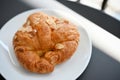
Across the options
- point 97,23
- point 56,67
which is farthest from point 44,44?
point 97,23

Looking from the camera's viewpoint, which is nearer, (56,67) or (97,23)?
(56,67)

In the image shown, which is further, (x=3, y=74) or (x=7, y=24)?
(x=7, y=24)

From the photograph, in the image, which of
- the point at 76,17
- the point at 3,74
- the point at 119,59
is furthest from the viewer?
the point at 76,17

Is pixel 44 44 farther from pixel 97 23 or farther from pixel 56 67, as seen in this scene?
pixel 97 23

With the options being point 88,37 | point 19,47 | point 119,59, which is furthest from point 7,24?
point 119,59

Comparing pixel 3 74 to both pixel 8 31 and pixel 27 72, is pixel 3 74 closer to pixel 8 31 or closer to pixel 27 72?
pixel 27 72

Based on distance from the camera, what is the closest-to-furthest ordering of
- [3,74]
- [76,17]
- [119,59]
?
[3,74] → [119,59] → [76,17]
